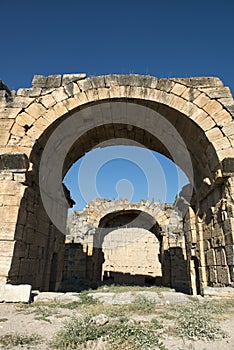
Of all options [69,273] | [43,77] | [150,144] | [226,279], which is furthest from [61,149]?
[69,273]

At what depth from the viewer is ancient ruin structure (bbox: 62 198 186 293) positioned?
541 inches

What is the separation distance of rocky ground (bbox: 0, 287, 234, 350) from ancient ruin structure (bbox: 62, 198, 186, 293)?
5371 mm

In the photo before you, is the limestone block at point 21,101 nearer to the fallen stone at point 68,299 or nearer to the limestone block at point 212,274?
the fallen stone at point 68,299

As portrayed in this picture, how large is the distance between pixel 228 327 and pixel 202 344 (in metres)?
0.80

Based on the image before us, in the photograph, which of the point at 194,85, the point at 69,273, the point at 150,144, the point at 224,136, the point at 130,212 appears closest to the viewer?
the point at 224,136

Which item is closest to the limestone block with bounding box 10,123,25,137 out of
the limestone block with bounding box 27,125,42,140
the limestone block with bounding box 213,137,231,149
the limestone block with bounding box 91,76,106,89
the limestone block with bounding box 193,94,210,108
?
the limestone block with bounding box 27,125,42,140

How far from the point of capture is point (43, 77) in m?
7.00

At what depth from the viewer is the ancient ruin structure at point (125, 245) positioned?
541 inches

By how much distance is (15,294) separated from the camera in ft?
15.4

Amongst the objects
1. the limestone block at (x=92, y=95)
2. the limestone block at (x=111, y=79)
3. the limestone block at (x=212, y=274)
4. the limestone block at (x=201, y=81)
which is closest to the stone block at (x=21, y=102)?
the limestone block at (x=92, y=95)

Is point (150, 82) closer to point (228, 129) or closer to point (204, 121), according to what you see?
point (204, 121)

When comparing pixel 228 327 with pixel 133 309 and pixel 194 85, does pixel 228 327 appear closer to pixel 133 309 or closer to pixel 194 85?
pixel 133 309

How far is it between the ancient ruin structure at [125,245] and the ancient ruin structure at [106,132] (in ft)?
12.0

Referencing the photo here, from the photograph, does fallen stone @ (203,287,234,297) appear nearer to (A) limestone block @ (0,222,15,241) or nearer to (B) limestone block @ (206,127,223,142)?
(B) limestone block @ (206,127,223,142)
